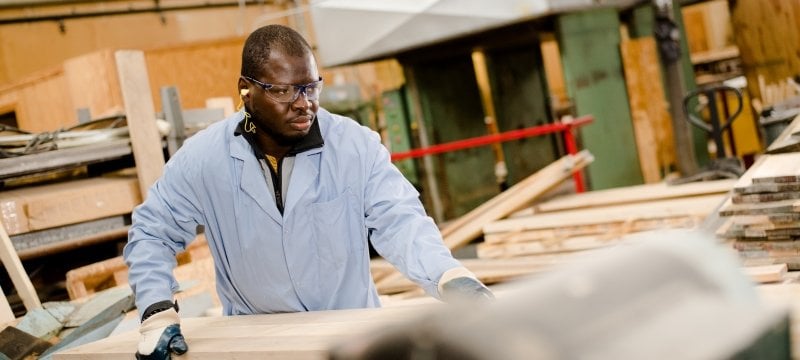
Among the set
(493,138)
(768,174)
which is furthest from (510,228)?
(768,174)

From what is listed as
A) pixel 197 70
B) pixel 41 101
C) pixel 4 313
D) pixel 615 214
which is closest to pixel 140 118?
pixel 4 313

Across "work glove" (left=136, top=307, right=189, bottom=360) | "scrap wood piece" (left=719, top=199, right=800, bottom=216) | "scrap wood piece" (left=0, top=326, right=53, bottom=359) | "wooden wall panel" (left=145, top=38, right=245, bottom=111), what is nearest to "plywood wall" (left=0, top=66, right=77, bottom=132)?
"wooden wall panel" (left=145, top=38, right=245, bottom=111)

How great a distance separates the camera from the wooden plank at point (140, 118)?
4.22m

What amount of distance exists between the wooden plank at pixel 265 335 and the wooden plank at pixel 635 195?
10.5ft

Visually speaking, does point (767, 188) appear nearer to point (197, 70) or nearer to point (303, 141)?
point (303, 141)

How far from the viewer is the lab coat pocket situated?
97.0 inches

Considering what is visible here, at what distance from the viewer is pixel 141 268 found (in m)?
2.37

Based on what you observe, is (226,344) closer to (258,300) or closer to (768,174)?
(258,300)

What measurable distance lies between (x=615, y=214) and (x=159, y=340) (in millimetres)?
3207

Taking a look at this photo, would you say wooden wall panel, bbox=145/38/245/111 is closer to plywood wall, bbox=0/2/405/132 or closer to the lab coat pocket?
plywood wall, bbox=0/2/405/132

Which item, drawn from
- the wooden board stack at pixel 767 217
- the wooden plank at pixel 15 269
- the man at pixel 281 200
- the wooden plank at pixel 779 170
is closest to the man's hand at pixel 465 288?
the man at pixel 281 200

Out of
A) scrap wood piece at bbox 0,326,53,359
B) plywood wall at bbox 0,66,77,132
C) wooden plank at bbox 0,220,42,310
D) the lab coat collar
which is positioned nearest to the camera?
the lab coat collar

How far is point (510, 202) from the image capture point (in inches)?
213

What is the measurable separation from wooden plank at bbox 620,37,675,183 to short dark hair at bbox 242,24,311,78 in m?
5.17
